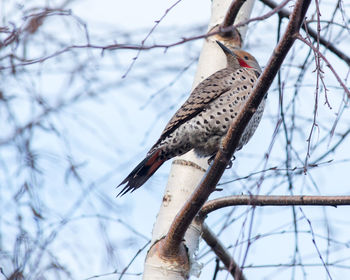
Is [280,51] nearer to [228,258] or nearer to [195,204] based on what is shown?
[195,204]

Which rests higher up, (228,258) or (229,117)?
(229,117)

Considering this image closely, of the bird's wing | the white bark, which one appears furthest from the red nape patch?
the bird's wing

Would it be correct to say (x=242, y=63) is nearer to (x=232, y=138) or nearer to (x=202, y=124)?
(x=202, y=124)

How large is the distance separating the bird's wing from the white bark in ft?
0.23

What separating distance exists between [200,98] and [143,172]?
2.25 ft

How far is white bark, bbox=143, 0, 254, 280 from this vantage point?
3086 millimetres

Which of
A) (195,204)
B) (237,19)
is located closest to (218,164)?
(195,204)

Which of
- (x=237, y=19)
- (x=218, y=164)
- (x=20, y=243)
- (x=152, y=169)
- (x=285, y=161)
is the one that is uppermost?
(x=237, y=19)

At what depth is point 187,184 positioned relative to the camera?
11.5ft

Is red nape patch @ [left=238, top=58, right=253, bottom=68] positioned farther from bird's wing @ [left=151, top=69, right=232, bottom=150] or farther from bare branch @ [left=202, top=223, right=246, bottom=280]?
bare branch @ [left=202, top=223, right=246, bottom=280]

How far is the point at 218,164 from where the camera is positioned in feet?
9.11

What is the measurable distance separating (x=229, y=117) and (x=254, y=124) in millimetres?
227

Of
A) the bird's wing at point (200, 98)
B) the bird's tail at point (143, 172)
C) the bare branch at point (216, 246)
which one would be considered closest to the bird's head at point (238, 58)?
the bird's wing at point (200, 98)

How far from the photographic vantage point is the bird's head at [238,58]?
408 cm
